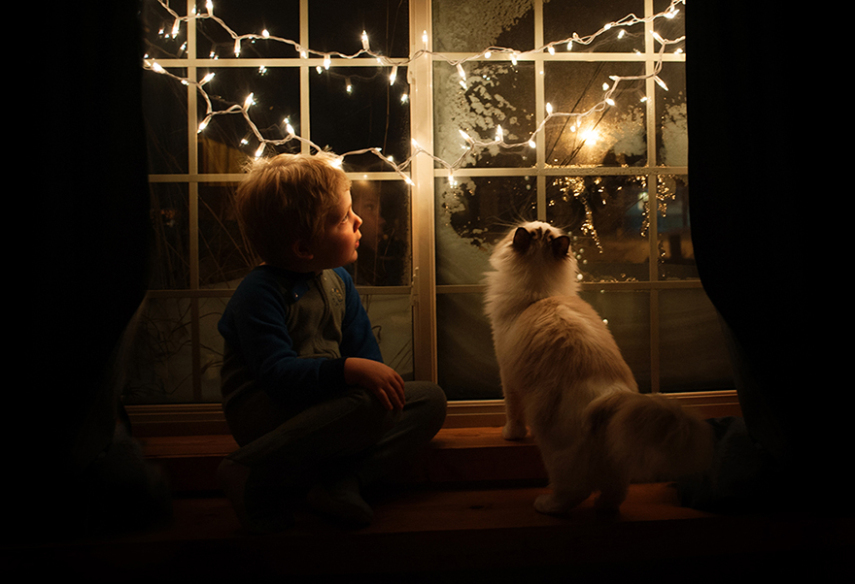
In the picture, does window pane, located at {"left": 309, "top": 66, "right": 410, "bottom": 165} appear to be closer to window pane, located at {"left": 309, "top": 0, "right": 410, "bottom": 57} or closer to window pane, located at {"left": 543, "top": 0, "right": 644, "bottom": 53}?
window pane, located at {"left": 309, "top": 0, "right": 410, "bottom": 57}

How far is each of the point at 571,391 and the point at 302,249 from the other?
67cm

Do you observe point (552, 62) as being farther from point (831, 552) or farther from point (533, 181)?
point (831, 552)

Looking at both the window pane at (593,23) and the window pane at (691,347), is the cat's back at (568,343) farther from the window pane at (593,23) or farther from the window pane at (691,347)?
the window pane at (593,23)

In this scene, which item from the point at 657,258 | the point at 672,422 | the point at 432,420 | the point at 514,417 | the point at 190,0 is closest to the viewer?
the point at 672,422

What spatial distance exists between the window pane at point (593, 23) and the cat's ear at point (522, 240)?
0.75 metres

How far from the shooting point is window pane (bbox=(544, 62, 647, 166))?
1560mm

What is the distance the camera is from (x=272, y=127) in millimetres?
1503

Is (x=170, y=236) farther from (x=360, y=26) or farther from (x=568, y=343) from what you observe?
(x=568, y=343)

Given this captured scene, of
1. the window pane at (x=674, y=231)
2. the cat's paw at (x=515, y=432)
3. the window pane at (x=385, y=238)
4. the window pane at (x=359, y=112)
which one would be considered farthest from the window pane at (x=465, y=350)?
the window pane at (x=674, y=231)

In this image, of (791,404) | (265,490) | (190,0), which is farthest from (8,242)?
(791,404)

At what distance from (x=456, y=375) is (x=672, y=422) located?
34.0 inches

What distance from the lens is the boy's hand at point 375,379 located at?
3.28ft

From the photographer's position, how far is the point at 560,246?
1.19 metres

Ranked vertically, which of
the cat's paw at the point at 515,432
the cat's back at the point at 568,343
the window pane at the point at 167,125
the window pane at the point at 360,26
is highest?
the window pane at the point at 360,26
